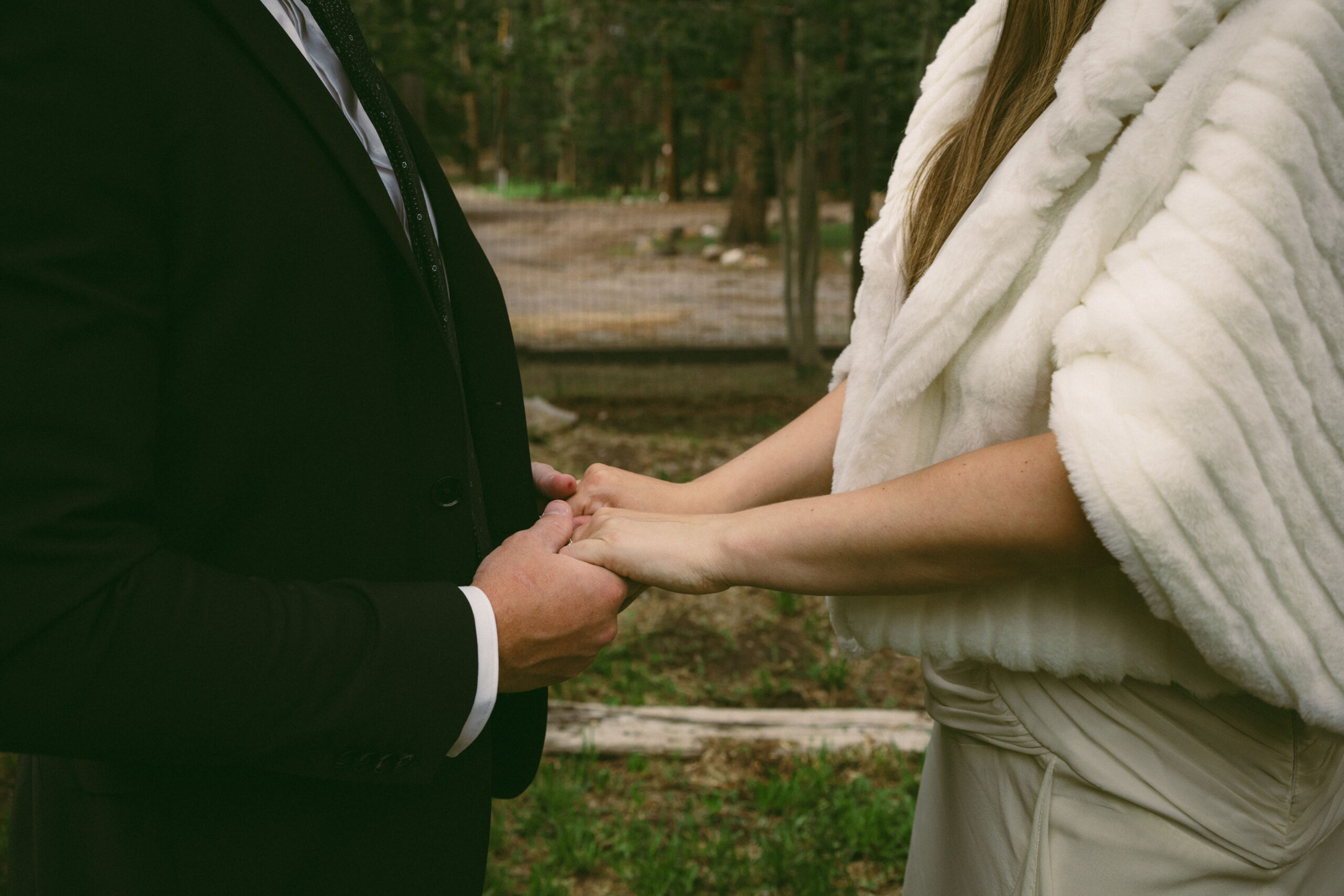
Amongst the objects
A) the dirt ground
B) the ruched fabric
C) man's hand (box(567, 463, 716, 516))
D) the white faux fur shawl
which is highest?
the white faux fur shawl

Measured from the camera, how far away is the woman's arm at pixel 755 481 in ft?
5.59

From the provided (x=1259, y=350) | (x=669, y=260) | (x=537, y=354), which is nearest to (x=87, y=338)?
(x=1259, y=350)

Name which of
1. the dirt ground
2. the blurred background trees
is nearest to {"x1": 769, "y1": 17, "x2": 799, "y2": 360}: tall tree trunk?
the blurred background trees

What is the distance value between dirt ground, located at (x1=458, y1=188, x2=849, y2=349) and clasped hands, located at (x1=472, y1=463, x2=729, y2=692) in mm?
6431

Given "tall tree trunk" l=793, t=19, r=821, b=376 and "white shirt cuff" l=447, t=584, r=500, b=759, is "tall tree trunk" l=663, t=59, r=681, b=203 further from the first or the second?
"white shirt cuff" l=447, t=584, r=500, b=759

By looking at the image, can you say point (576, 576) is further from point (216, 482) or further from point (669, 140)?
point (669, 140)

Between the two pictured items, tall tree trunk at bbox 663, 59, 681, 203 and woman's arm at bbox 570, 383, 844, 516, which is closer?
woman's arm at bbox 570, 383, 844, 516

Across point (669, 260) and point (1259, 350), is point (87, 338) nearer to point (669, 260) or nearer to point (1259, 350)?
point (1259, 350)

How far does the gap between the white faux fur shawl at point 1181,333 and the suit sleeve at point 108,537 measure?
2.49 ft

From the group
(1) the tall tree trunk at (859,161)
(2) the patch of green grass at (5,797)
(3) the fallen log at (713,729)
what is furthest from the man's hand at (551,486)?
(1) the tall tree trunk at (859,161)

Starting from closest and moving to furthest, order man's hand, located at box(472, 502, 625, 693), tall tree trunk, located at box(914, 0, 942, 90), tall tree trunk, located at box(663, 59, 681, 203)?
man's hand, located at box(472, 502, 625, 693)
tall tree trunk, located at box(914, 0, 942, 90)
tall tree trunk, located at box(663, 59, 681, 203)

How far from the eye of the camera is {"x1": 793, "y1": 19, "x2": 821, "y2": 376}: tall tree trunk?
23.9 feet

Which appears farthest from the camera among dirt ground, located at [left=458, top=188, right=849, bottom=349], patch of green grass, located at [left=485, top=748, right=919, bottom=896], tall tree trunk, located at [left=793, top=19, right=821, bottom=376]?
dirt ground, located at [left=458, top=188, right=849, bottom=349]

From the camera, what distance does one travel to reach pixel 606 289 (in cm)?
A: 861
